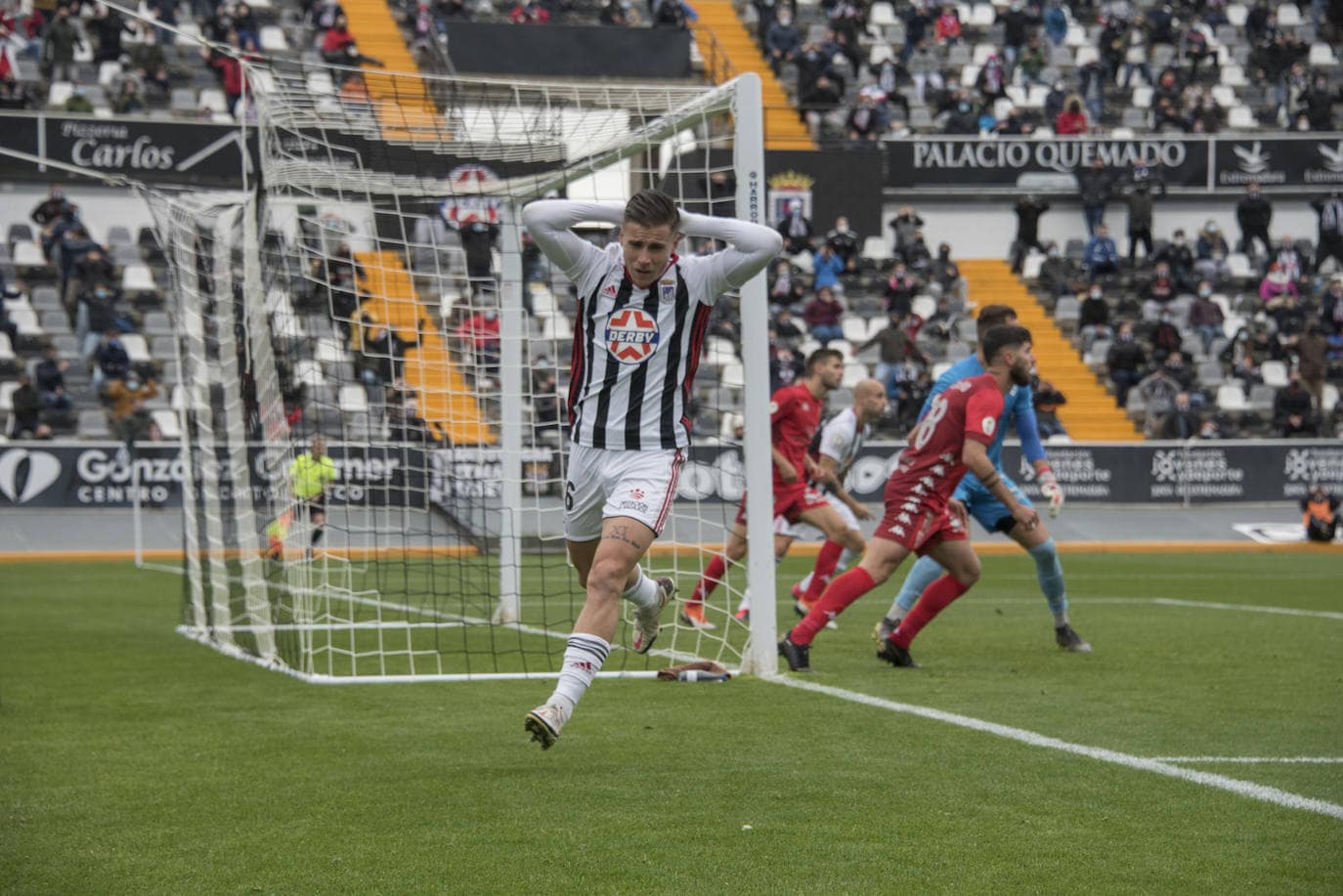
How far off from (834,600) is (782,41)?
93.5ft

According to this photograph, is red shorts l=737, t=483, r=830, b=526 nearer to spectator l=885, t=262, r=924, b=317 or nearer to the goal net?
the goal net

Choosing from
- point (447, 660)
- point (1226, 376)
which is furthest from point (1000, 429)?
point (1226, 376)

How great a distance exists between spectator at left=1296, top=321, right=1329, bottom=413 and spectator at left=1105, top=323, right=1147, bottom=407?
111 inches

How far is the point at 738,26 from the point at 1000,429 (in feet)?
95.6

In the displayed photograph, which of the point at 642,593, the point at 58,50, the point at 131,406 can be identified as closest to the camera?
the point at 642,593

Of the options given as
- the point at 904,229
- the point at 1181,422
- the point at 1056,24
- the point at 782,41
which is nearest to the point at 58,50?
the point at 782,41

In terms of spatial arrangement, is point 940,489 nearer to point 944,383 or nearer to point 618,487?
point 944,383

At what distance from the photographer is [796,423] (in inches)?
525

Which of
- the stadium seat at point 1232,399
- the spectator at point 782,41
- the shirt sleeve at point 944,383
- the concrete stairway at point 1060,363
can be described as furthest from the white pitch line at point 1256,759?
the spectator at point 782,41

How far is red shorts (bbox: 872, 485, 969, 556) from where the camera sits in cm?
985

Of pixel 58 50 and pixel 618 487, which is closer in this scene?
pixel 618 487

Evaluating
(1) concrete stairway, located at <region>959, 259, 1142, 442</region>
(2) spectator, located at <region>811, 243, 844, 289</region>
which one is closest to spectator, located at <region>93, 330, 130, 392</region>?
(2) spectator, located at <region>811, 243, 844, 289</region>

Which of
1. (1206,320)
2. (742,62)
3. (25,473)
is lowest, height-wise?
(25,473)

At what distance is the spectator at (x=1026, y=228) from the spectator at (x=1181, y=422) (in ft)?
21.3
